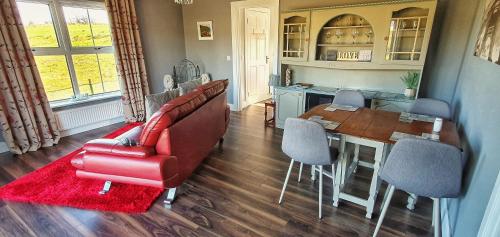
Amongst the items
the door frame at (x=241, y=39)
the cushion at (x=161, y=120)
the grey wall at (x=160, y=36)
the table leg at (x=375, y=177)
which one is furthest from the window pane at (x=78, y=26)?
the table leg at (x=375, y=177)

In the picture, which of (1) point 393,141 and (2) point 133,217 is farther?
(2) point 133,217

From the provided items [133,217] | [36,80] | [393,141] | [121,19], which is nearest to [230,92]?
[121,19]

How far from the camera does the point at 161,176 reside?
203 cm

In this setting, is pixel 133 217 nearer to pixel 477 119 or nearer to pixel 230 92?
pixel 477 119

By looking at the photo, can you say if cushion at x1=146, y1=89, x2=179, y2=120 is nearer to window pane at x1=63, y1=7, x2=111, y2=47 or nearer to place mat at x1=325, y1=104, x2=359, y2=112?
place mat at x1=325, y1=104, x2=359, y2=112

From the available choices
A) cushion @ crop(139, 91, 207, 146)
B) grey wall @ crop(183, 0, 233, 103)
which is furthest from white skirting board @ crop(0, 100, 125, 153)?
cushion @ crop(139, 91, 207, 146)

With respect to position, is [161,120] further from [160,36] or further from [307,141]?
[160,36]

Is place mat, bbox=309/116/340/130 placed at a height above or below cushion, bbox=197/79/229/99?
below

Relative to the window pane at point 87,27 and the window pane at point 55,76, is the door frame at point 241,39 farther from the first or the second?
the window pane at point 55,76

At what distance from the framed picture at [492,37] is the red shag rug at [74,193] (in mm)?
2812

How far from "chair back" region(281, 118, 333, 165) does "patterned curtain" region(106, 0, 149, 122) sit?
3.58 metres

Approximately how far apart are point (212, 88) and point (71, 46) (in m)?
2.74

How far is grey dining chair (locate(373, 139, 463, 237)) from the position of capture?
1.43m

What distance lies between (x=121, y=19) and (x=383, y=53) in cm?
422
